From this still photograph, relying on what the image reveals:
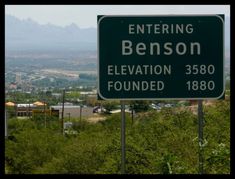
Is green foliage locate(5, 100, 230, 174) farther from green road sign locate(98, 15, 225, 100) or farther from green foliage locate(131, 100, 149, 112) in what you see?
green road sign locate(98, 15, 225, 100)

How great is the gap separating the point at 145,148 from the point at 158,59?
16.4 meters

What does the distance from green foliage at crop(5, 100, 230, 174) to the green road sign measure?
85 centimetres

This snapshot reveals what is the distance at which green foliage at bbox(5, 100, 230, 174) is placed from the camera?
582cm

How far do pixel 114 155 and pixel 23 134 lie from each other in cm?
3166

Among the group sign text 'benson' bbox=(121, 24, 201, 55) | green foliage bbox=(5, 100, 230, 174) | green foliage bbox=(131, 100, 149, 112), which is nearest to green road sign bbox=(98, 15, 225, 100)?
sign text 'benson' bbox=(121, 24, 201, 55)

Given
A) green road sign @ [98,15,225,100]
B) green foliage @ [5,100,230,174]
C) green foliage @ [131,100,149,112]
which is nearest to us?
green road sign @ [98,15,225,100]

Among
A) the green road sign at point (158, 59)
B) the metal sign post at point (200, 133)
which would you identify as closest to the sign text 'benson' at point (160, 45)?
the green road sign at point (158, 59)

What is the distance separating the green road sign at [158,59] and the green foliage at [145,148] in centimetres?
85

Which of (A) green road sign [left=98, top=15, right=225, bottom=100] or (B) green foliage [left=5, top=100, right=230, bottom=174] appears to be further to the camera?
(B) green foliage [left=5, top=100, right=230, bottom=174]

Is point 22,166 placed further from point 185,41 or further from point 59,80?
point 59,80

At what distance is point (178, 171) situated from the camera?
5.36 meters

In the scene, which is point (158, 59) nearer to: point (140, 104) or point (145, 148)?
point (140, 104)
